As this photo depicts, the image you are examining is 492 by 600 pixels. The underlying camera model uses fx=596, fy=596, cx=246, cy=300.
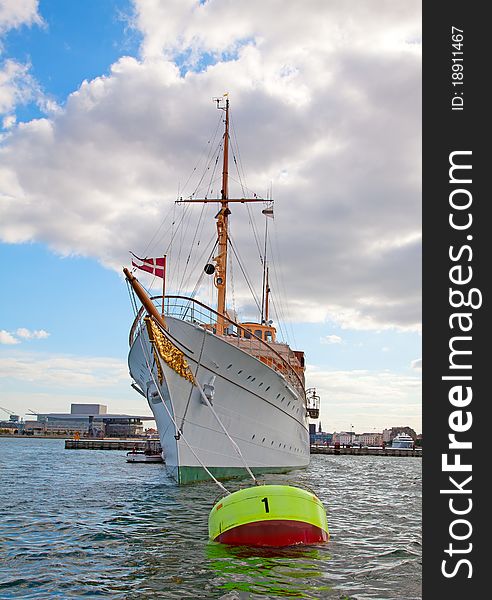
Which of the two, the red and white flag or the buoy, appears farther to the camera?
the red and white flag

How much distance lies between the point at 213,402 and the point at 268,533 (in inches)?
431

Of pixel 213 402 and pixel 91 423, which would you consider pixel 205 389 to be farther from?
pixel 91 423

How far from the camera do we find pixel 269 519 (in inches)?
425

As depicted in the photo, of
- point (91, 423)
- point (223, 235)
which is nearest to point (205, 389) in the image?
point (223, 235)

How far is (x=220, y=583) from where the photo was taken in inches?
340

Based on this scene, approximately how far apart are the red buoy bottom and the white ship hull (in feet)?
29.3

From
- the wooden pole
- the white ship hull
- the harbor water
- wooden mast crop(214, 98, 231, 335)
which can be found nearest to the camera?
the harbor water

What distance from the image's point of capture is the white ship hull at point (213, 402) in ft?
69.0

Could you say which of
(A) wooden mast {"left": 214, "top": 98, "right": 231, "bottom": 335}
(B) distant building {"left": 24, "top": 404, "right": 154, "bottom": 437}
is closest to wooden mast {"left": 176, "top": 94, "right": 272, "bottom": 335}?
(A) wooden mast {"left": 214, "top": 98, "right": 231, "bottom": 335}

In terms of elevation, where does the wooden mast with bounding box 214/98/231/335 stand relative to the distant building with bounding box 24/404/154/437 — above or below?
above

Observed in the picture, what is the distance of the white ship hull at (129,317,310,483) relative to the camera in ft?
69.0

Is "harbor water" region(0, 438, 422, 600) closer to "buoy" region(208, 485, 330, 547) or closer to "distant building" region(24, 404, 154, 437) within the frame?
"buoy" region(208, 485, 330, 547)

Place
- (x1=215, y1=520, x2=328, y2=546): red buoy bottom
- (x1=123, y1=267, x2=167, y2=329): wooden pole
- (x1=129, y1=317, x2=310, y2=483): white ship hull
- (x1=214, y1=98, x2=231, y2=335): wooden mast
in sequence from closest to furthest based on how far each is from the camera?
(x1=215, y1=520, x2=328, y2=546): red buoy bottom → (x1=123, y1=267, x2=167, y2=329): wooden pole → (x1=129, y1=317, x2=310, y2=483): white ship hull → (x1=214, y1=98, x2=231, y2=335): wooden mast

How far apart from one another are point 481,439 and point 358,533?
297 inches
